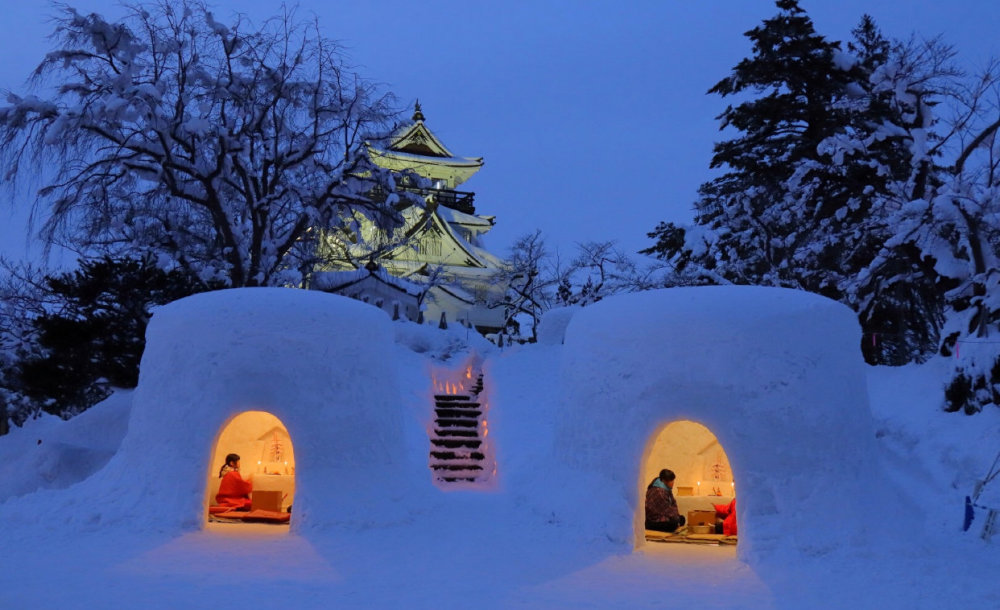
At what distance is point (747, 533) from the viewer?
7.81 metres

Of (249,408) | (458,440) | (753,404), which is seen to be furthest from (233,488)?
(753,404)

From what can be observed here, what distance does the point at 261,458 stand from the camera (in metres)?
11.6

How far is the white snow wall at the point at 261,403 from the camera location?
29.1 feet

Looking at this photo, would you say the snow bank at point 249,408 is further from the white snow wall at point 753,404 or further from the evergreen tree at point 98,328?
the evergreen tree at point 98,328

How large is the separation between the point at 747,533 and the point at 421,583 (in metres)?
3.20

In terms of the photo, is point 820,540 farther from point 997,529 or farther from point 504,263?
point 504,263

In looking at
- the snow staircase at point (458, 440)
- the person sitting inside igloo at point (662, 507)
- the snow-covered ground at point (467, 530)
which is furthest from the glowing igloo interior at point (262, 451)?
the person sitting inside igloo at point (662, 507)

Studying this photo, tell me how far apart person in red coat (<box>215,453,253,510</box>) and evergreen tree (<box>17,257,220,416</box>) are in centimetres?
423

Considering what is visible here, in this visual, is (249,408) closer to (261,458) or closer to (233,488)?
(233,488)

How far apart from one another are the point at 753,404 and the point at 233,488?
6.49 m

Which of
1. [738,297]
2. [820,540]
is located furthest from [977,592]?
[738,297]

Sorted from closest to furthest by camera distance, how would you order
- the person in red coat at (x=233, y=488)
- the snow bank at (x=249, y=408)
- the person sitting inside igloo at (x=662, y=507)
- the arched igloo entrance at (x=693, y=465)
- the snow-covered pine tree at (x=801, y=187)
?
the snow bank at (x=249, y=408)
the person sitting inside igloo at (x=662, y=507)
the person in red coat at (x=233, y=488)
the arched igloo entrance at (x=693, y=465)
the snow-covered pine tree at (x=801, y=187)

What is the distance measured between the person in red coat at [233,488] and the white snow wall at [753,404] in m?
4.43

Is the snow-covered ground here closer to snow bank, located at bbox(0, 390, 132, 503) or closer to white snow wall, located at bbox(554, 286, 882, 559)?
white snow wall, located at bbox(554, 286, 882, 559)
